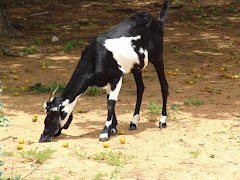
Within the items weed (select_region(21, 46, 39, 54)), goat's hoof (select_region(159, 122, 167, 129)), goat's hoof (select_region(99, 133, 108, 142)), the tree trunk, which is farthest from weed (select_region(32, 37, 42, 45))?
goat's hoof (select_region(99, 133, 108, 142))

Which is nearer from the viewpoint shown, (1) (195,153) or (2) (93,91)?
(1) (195,153)

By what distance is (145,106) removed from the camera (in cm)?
859

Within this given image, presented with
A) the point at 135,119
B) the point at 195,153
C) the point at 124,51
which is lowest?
the point at 135,119

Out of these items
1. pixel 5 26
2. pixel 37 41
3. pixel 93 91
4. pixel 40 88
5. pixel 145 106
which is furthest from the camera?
pixel 5 26

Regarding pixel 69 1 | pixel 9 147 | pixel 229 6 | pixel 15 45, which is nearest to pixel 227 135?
pixel 9 147

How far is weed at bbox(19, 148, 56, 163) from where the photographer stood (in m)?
5.68

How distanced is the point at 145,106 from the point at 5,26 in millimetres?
7625

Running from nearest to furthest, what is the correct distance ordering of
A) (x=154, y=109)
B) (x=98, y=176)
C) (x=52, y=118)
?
(x=98, y=176) < (x=52, y=118) < (x=154, y=109)

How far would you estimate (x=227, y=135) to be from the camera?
21.5 ft

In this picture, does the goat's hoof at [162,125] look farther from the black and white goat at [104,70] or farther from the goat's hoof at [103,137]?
the goat's hoof at [103,137]

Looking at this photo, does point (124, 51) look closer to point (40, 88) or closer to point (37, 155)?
point (37, 155)

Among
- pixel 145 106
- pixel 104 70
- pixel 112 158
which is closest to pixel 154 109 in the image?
pixel 145 106

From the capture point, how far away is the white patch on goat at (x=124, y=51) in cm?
665

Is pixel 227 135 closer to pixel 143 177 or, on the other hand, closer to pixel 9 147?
pixel 143 177
